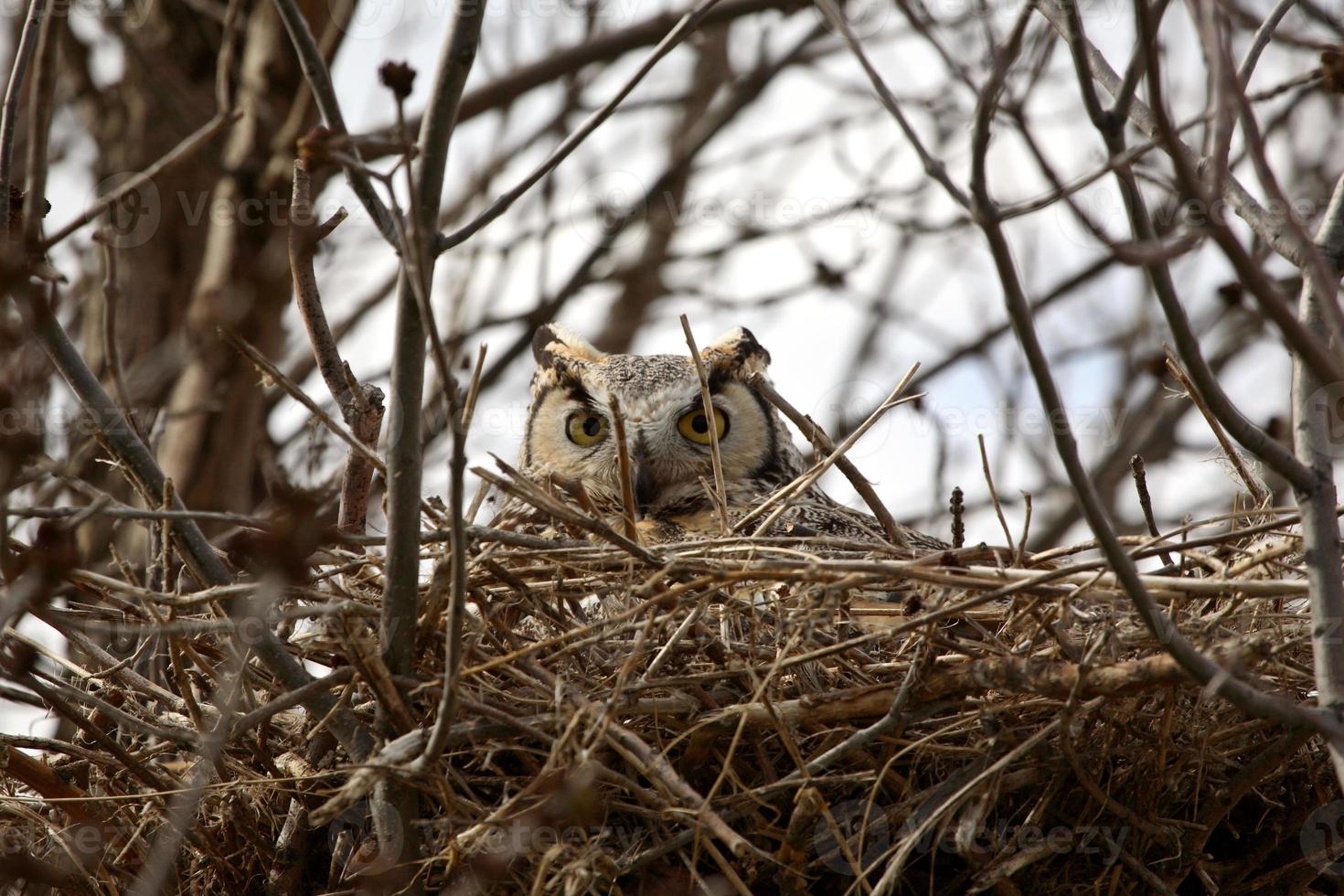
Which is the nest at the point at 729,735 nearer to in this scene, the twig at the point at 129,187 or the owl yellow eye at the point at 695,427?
the twig at the point at 129,187

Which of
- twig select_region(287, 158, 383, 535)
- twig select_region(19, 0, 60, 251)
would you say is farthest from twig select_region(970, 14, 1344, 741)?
twig select_region(19, 0, 60, 251)

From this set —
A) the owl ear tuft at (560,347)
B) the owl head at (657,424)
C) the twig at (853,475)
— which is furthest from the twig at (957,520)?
the owl ear tuft at (560,347)

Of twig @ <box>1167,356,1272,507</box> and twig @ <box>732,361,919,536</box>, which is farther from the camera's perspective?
twig @ <box>1167,356,1272,507</box>

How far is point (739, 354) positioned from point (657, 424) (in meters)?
0.42

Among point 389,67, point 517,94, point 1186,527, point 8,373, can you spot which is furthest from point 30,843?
point 517,94

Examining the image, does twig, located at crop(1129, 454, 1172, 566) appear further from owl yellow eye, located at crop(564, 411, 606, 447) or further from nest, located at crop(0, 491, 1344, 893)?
owl yellow eye, located at crop(564, 411, 606, 447)

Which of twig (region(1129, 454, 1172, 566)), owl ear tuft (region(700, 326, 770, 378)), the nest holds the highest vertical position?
owl ear tuft (region(700, 326, 770, 378))

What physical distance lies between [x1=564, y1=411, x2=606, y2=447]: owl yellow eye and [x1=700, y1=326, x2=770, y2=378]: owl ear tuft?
389 millimetres

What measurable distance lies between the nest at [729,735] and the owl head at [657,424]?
1.14m

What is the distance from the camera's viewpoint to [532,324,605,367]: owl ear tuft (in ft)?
14.6

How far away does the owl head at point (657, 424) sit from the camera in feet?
13.5

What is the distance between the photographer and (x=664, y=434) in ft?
13.6

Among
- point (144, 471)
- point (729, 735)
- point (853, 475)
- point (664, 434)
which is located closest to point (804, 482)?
point (853, 475)

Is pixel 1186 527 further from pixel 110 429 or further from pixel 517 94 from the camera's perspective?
pixel 517 94
